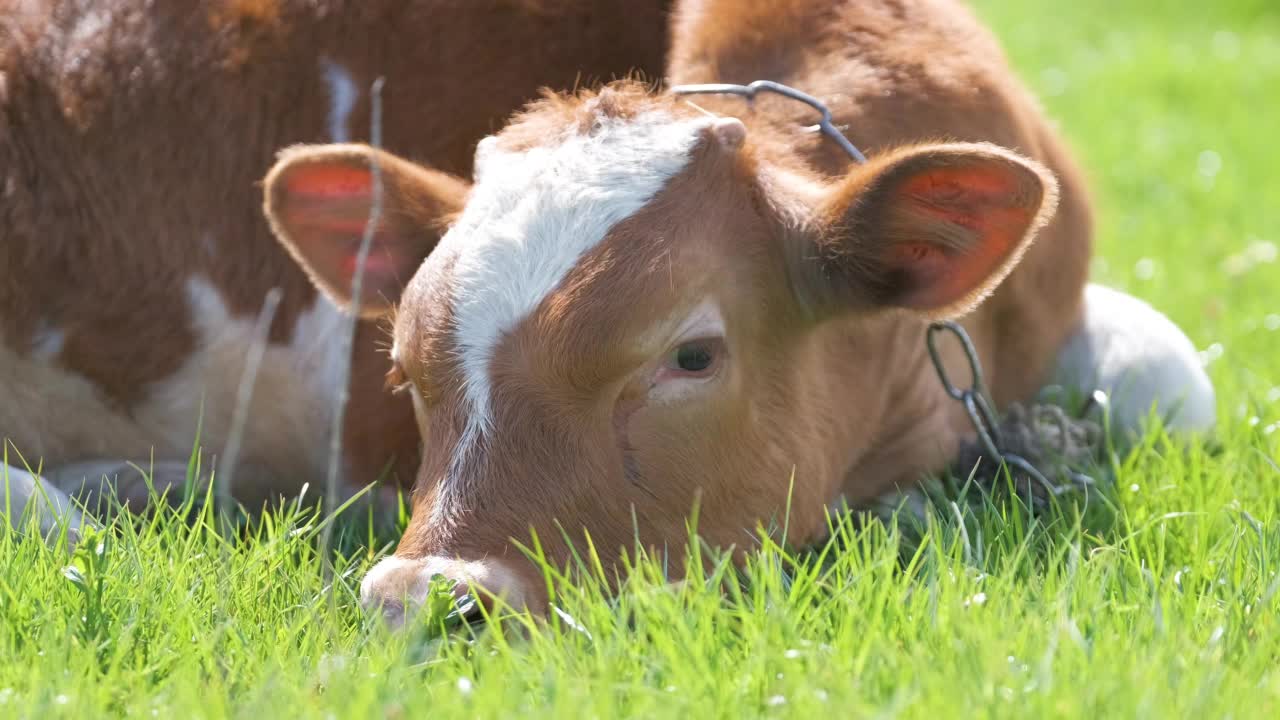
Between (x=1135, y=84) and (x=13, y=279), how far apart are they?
36.2ft

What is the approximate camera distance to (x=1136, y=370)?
5250 mm

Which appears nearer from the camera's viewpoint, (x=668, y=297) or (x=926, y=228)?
(x=668, y=297)

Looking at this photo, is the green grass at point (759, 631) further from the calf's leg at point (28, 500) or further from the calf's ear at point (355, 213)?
the calf's ear at point (355, 213)

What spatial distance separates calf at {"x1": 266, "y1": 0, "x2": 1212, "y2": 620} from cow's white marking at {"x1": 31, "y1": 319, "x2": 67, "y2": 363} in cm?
96

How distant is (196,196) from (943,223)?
241cm

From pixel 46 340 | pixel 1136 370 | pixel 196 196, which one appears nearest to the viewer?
pixel 46 340

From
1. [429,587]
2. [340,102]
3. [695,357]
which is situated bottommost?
[429,587]

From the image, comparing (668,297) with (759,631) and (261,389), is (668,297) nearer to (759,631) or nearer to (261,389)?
(759,631)

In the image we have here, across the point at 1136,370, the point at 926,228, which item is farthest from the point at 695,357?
the point at 1136,370

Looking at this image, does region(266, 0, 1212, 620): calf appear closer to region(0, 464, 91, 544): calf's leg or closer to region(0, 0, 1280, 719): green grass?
region(0, 0, 1280, 719): green grass

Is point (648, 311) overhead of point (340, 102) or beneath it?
beneath

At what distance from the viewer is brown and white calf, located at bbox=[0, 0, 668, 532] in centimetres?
483

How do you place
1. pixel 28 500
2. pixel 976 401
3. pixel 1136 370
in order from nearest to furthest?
pixel 28 500 < pixel 976 401 < pixel 1136 370

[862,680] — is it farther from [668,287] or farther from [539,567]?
[668,287]
